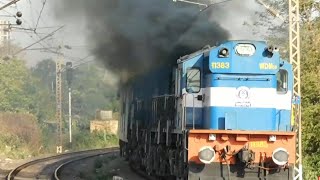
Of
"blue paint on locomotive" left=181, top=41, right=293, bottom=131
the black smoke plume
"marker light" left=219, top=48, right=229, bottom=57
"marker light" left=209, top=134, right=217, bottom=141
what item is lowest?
"marker light" left=209, top=134, right=217, bottom=141

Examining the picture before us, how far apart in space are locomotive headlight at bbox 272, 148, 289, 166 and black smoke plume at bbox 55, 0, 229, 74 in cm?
501

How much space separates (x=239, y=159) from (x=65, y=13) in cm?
882

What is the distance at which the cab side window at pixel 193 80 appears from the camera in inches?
472

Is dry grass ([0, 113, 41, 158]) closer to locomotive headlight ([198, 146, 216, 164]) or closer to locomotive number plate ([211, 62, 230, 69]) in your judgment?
locomotive number plate ([211, 62, 230, 69])

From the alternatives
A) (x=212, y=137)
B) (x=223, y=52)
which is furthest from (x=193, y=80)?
(x=212, y=137)

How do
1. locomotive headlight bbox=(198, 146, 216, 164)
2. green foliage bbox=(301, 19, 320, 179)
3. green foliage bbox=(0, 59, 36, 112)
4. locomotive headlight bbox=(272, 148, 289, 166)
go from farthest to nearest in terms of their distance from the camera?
green foliage bbox=(0, 59, 36, 112) < green foliage bbox=(301, 19, 320, 179) < locomotive headlight bbox=(198, 146, 216, 164) < locomotive headlight bbox=(272, 148, 289, 166)

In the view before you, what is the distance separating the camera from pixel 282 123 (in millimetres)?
11852

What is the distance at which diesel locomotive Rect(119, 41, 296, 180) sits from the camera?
1103 centimetres

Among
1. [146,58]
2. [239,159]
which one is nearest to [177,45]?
[146,58]

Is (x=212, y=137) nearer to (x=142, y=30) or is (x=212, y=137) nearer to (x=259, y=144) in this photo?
(x=259, y=144)

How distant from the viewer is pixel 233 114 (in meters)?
11.7

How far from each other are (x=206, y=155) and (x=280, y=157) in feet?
4.57

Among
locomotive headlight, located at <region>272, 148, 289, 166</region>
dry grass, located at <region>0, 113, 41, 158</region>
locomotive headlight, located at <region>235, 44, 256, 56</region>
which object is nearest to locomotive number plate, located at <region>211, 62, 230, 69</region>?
locomotive headlight, located at <region>235, 44, 256, 56</region>

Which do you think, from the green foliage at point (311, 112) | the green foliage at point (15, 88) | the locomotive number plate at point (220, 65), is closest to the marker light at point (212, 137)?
the locomotive number plate at point (220, 65)
